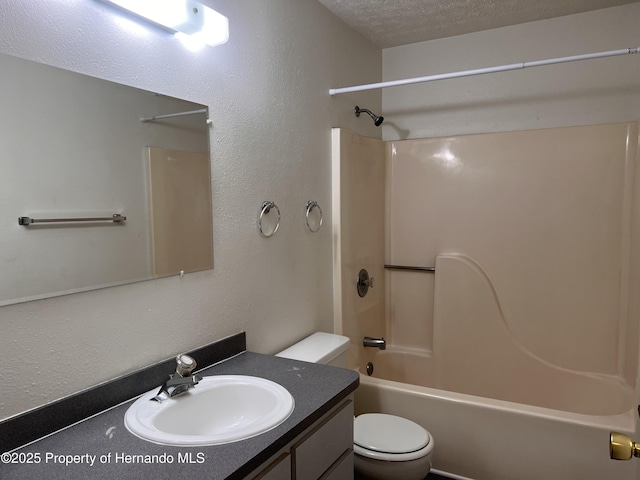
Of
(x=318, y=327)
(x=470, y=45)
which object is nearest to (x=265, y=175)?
(x=318, y=327)

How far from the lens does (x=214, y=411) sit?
54.9 inches

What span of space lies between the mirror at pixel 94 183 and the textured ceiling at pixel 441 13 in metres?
1.29

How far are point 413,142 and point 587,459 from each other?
1.98 metres

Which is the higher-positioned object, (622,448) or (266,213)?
(266,213)

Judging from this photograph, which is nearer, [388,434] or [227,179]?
[227,179]

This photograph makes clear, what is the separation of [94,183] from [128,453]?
2.30ft

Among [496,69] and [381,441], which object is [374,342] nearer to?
[381,441]

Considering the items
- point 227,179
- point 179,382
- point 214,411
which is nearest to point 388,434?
point 214,411

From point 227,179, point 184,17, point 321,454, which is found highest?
point 184,17

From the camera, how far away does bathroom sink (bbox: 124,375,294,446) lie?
3.67 ft

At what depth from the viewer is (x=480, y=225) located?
2.80 metres

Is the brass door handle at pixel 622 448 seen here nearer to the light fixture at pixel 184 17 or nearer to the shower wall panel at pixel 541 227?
the light fixture at pixel 184 17

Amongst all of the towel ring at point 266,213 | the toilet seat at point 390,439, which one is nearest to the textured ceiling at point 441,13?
the towel ring at point 266,213

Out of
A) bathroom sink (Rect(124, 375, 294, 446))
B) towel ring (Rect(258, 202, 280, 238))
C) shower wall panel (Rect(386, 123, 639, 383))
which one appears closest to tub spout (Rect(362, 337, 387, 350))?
shower wall panel (Rect(386, 123, 639, 383))
